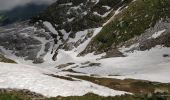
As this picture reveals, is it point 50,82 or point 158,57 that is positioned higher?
point 158,57

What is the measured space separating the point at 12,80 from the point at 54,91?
706cm

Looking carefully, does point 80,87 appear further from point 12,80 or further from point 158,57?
point 158,57

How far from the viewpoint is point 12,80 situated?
155ft

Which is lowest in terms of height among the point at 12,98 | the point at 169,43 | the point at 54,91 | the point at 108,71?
the point at 12,98

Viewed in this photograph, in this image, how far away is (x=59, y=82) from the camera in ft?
156

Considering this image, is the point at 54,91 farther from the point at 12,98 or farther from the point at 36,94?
the point at 12,98

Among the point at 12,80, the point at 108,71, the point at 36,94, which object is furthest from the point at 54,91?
the point at 108,71

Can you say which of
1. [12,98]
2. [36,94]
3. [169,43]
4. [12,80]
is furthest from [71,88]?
[169,43]

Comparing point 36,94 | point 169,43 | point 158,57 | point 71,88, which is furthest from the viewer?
point 169,43

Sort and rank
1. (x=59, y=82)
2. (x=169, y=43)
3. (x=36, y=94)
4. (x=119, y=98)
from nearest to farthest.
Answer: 1. (x=119, y=98)
2. (x=36, y=94)
3. (x=59, y=82)
4. (x=169, y=43)

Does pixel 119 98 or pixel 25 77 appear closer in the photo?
pixel 119 98

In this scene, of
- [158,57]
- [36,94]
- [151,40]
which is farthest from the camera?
[151,40]

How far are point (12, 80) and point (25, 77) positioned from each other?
6.41 feet

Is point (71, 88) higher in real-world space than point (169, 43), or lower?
lower
